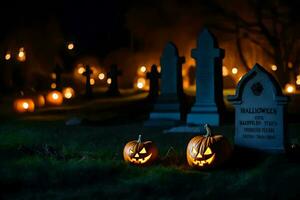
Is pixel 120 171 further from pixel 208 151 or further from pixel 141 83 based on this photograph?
pixel 141 83

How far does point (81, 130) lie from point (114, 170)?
5186 millimetres

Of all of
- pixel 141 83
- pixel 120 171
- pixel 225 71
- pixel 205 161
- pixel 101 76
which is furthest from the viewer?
pixel 101 76

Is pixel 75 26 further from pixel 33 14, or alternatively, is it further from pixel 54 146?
pixel 54 146

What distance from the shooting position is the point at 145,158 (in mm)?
9875

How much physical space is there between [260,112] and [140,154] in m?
2.27

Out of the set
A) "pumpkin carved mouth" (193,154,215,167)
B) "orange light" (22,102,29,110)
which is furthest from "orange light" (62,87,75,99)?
"pumpkin carved mouth" (193,154,215,167)

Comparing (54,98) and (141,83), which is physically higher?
(141,83)

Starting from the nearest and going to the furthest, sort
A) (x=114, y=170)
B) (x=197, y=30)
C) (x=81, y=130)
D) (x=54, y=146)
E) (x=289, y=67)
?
(x=114, y=170)
(x=54, y=146)
(x=81, y=130)
(x=289, y=67)
(x=197, y=30)

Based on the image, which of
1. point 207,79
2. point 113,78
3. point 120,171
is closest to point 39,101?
point 113,78

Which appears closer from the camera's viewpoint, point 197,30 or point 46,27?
point 197,30

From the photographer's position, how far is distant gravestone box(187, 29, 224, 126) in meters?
15.1

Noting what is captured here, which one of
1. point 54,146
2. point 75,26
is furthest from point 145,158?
point 75,26

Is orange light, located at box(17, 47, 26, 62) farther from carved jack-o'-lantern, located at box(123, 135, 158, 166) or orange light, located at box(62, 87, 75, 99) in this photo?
carved jack-o'-lantern, located at box(123, 135, 158, 166)

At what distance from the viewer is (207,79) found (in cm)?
1531
